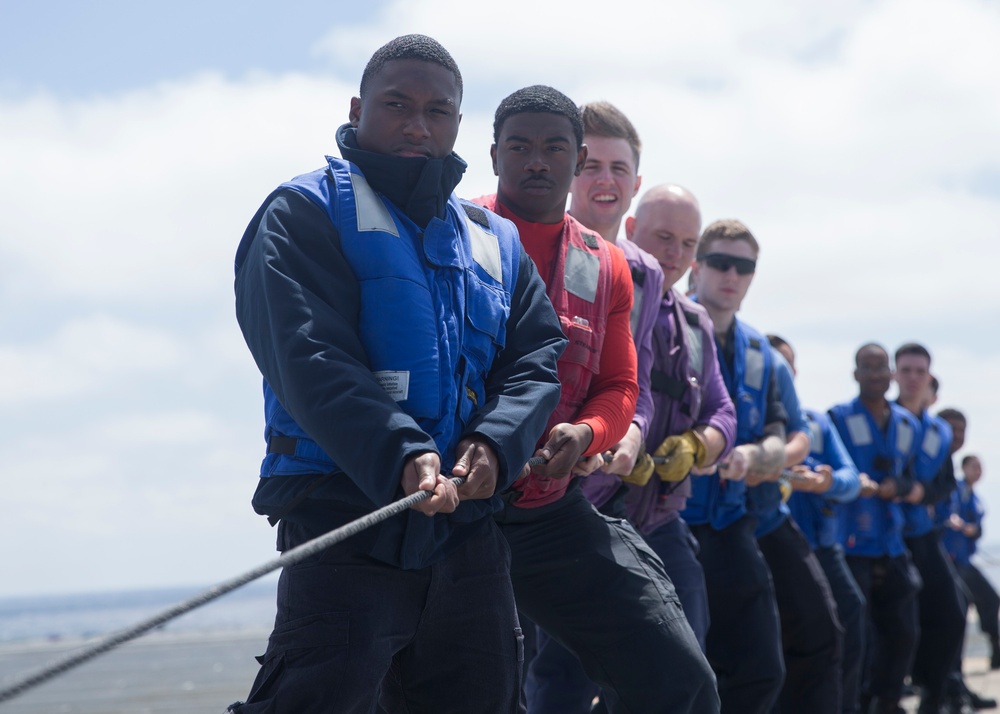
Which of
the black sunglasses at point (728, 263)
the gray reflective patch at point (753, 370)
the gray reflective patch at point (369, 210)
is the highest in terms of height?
the black sunglasses at point (728, 263)

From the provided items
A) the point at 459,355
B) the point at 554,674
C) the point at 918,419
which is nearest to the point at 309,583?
the point at 459,355

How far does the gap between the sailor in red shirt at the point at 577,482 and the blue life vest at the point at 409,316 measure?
456 millimetres

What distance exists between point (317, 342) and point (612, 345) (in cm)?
145

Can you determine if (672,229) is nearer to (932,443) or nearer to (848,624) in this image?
(848,624)

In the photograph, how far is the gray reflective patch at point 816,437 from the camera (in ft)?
25.9

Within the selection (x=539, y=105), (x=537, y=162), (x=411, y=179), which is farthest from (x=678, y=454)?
(x=411, y=179)

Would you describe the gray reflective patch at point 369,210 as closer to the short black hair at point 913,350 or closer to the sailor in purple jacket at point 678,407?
the sailor in purple jacket at point 678,407

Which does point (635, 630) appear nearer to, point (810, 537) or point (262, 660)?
point (262, 660)

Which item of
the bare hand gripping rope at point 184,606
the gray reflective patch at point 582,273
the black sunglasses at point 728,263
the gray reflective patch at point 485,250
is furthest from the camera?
the black sunglasses at point 728,263

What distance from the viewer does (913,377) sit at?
10023 millimetres

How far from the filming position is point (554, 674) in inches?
174

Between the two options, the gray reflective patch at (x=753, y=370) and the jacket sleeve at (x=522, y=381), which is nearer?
the jacket sleeve at (x=522, y=381)

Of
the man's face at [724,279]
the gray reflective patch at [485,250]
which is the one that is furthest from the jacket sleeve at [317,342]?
the man's face at [724,279]

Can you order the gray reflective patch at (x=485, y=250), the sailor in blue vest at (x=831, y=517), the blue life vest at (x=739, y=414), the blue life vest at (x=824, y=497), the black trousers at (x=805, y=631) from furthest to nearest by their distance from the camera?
the blue life vest at (x=824, y=497) → the sailor in blue vest at (x=831, y=517) → the black trousers at (x=805, y=631) → the blue life vest at (x=739, y=414) → the gray reflective patch at (x=485, y=250)
